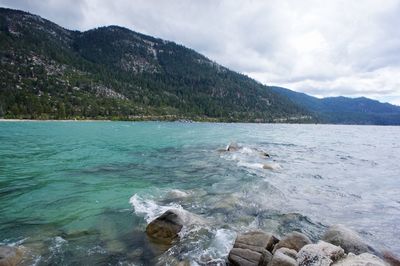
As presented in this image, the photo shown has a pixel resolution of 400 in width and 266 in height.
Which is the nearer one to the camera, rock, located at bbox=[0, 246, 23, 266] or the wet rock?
the wet rock

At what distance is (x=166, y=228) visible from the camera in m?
14.5

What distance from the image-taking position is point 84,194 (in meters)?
21.0

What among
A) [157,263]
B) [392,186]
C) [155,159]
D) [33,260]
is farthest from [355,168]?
[33,260]

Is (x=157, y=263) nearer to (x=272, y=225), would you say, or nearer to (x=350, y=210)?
→ (x=272, y=225)

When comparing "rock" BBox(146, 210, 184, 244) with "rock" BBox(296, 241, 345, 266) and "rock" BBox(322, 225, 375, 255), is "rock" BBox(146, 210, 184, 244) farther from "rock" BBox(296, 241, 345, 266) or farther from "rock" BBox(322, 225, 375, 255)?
"rock" BBox(322, 225, 375, 255)

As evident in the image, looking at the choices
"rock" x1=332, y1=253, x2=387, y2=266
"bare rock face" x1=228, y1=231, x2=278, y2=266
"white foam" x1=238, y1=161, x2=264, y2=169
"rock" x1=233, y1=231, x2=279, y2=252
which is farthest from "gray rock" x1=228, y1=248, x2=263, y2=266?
"white foam" x1=238, y1=161, x2=264, y2=169

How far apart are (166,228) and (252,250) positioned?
4.69m

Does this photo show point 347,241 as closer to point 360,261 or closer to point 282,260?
point 360,261

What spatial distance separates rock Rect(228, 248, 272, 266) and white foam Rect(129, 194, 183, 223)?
622cm

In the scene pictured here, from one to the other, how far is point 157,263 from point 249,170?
22003 mm

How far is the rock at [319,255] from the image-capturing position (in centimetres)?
955

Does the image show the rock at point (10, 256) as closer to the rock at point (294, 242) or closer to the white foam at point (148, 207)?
the white foam at point (148, 207)

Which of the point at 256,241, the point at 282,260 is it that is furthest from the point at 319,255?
the point at 256,241

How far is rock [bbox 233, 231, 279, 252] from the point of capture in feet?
38.4
